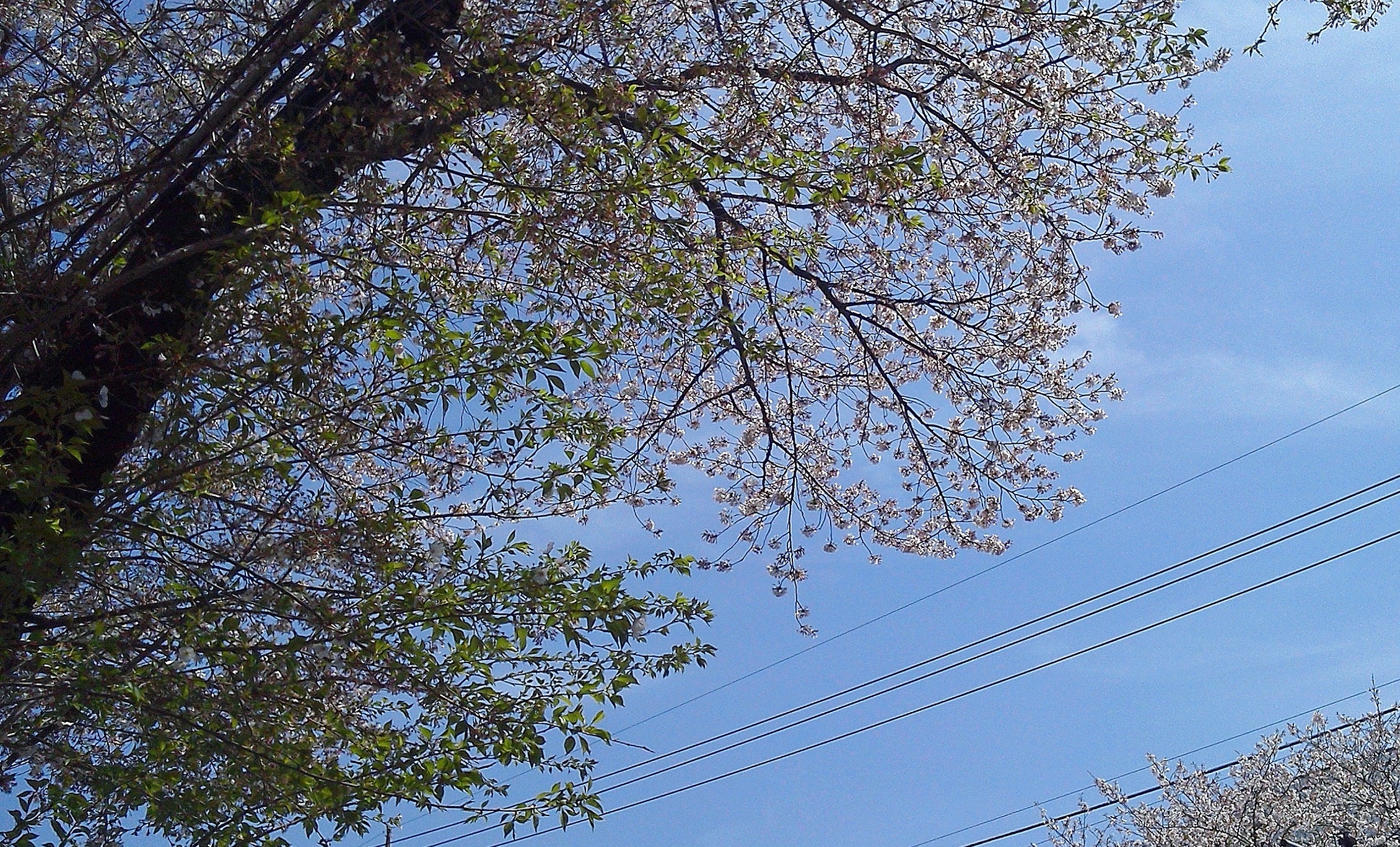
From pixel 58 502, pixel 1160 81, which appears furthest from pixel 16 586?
pixel 1160 81

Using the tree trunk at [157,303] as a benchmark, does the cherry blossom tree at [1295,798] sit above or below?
below

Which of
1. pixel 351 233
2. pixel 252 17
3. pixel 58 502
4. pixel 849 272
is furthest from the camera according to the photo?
pixel 849 272

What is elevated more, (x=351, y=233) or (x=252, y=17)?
(x=252, y=17)

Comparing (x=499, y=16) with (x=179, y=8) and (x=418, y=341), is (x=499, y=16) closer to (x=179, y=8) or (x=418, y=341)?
(x=179, y=8)

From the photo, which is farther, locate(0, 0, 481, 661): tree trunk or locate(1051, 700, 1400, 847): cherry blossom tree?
locate(1051, 700, 1400, 847): cherry blossom tree

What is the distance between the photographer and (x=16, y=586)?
3.45m

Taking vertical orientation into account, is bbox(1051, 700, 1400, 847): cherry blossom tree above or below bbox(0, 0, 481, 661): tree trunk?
below

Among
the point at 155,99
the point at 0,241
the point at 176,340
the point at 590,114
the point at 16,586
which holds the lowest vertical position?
the point at 16,586

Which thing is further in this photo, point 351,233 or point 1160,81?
point 1160,81

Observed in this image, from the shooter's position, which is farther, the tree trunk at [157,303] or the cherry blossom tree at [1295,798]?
the cherry blossom tree at [1295,798]

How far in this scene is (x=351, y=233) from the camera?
4527 millimetres

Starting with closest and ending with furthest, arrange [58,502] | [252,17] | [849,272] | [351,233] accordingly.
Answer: [58,502], [252,17], [351,233], [849,272]

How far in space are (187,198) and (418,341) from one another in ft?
4.95

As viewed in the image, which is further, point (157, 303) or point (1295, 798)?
point (1295, 798)
